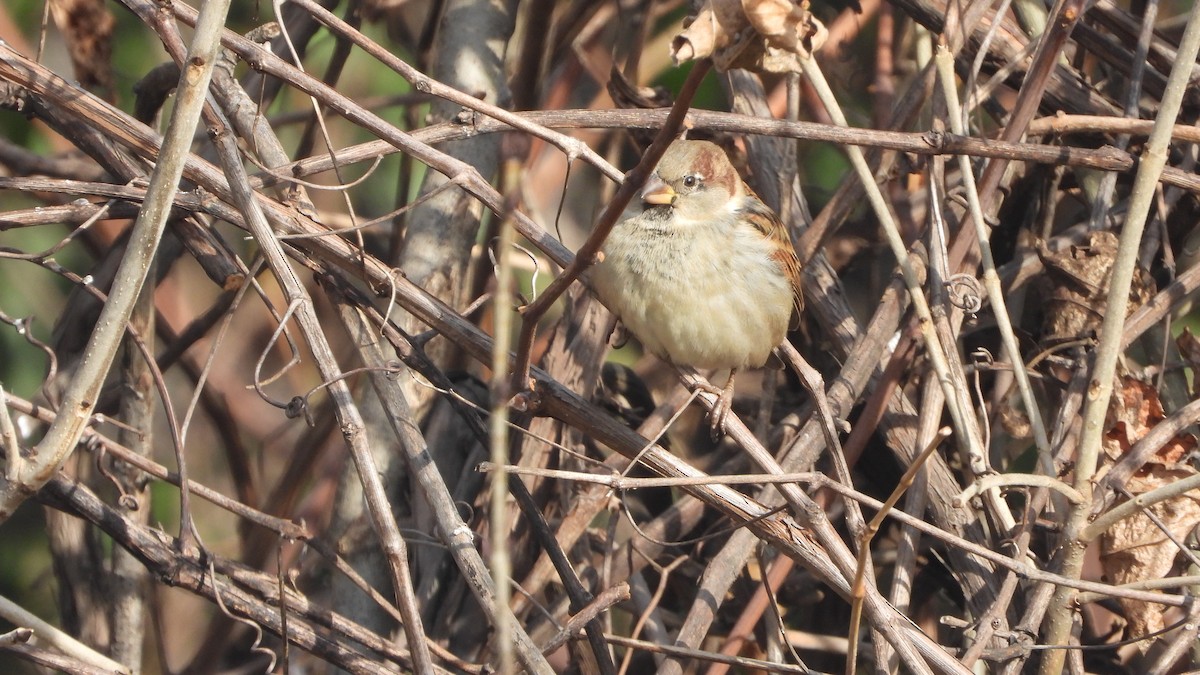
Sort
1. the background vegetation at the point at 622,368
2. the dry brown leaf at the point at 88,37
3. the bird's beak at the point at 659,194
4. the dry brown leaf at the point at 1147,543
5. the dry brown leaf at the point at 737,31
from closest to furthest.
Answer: the dry brown leaf at the point at 737,31 < the background vegetation at the point at 622,368 < the dry brown leaf at the point at 1147,543 < the bird's beak at the point at 659,194 < the dry brown leaf at the point at 88,37

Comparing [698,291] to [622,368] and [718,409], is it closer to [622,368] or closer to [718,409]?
[718,409]

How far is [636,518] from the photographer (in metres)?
3.19

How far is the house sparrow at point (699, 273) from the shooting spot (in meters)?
2.60

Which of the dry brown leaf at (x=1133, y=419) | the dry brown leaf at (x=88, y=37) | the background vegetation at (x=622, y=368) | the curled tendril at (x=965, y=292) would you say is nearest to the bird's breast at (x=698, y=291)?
the background vegetation at (x=622, y=368)

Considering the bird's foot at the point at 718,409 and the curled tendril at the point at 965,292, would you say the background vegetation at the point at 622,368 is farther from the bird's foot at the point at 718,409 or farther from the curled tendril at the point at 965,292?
the bird's foot at the point at 718,409

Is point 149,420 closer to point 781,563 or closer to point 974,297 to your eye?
point 781,563

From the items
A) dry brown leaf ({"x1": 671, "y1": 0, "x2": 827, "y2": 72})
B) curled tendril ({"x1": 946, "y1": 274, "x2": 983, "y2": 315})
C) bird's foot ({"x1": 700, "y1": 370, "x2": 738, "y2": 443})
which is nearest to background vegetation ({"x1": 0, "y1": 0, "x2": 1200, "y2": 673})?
curled tendril ({"x1": 946, "y1": 274, "x2": 983, "y2": 315})

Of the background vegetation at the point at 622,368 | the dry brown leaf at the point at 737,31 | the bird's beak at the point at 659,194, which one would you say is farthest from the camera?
the bird's beak at the point at 659,194

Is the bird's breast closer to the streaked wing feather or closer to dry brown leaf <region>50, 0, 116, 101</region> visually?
the streaked wing feather

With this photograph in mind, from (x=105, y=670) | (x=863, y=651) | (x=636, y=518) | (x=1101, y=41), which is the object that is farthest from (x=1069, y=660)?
(x=105, y=670)

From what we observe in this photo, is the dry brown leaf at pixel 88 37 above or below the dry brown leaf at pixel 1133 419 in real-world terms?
above

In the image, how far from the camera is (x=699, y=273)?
2.64m

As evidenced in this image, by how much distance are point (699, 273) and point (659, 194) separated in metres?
0.21

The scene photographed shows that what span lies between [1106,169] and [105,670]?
238 cm
